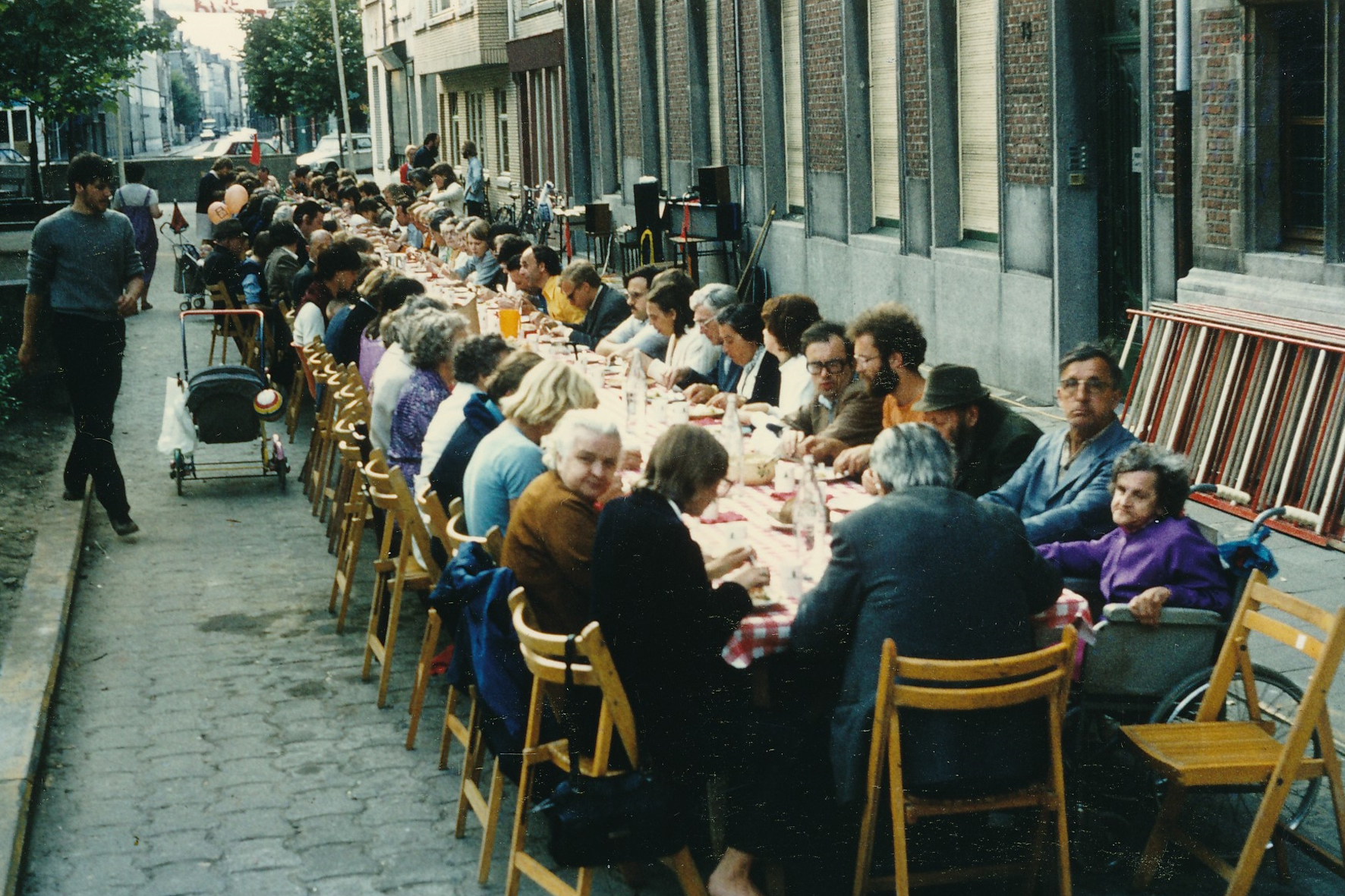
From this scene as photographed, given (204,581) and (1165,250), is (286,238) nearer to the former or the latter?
(204,581)

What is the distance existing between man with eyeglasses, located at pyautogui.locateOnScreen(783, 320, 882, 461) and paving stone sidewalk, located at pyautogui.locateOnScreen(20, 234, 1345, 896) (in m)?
1.88

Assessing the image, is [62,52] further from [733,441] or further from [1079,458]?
[1079,458]

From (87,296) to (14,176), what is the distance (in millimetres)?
35216

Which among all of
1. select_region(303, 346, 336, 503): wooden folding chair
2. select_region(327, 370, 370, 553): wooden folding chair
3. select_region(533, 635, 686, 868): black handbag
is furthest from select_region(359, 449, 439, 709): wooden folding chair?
select_region(303, 346, 336, 503): wooden folding chair

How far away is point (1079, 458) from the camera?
19.8 ft

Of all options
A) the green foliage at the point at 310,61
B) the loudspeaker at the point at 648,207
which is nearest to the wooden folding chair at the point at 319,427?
the loudspeaker at the point at 648,207

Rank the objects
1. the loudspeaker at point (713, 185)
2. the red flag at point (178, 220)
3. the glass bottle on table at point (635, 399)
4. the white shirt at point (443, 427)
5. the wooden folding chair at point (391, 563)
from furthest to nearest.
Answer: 1. the red flag at point (178, 220)
2. the loudspeaker at point (713, 185)
3. the glass bottle on table at point (635, 399)
4. the white shirt at point (443, 427)
5. the wooden folding chair at point (391, 563)

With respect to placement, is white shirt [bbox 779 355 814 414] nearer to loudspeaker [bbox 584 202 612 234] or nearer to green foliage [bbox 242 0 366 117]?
loudspeaker [bbox 584 202 612 234]

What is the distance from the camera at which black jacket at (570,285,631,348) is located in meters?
11.7

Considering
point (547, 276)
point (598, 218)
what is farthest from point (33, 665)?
point (598, 218)

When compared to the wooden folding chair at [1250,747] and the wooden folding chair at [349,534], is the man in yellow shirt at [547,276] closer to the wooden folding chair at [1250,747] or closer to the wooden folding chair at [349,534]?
the wooden folding chair at [349,534]

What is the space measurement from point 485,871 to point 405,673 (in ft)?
7.25

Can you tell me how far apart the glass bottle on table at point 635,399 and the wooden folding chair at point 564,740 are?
9.82 ft

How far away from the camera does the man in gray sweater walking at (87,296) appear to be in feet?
30.3
